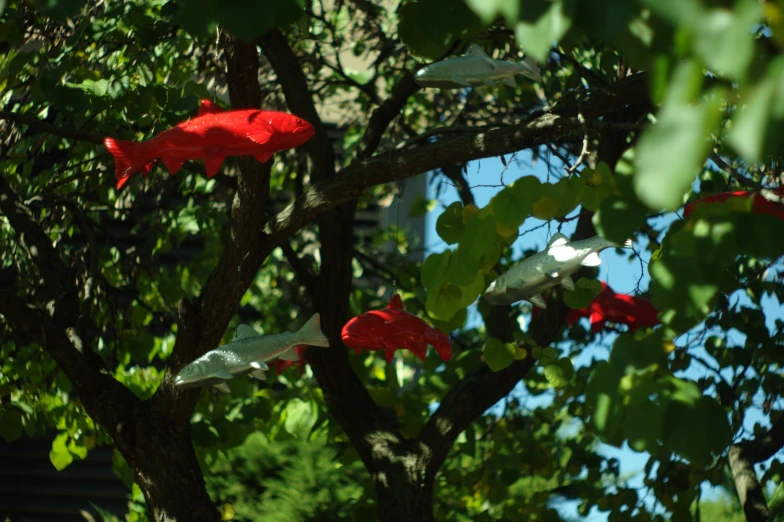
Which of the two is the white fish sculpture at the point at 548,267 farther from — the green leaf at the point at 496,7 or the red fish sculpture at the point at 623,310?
the red fish sculpture at the point at 623,310

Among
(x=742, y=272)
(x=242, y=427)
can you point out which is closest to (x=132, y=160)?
(x=242, y=427)

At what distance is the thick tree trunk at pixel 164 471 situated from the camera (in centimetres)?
344

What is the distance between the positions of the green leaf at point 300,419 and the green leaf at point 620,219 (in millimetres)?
3333

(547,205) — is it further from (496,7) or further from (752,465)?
(752,465)

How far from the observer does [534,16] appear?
1.21 meters

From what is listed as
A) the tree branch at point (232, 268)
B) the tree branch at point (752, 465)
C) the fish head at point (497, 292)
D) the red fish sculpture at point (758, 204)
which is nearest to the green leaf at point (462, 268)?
the fish head at point (497, 292)

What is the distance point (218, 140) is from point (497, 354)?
3.40ft

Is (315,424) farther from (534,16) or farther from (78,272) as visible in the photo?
(534,16)

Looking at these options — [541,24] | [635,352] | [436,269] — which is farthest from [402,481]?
[541,24]

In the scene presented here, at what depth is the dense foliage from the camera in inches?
56.6

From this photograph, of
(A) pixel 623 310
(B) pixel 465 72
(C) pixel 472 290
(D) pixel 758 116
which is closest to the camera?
(D) pixel 758 116

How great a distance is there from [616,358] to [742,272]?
10.8 feet

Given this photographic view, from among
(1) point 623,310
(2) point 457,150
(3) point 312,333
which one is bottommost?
Answer: (3) point 312,333

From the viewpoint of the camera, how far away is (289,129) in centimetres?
264
